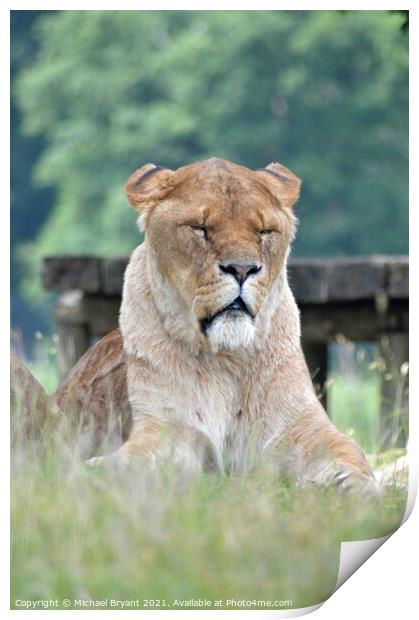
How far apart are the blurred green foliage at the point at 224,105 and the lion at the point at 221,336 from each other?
32cm

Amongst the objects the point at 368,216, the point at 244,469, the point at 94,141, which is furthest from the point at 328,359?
the point at 244,469

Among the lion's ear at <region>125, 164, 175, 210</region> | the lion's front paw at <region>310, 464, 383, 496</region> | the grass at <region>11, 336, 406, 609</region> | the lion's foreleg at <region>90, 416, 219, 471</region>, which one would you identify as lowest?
the grass at <region>11, 336, 406, 609</region>

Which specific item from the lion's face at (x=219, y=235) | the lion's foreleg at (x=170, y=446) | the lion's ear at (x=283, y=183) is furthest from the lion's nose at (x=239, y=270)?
the lion's foreleg at (x=170, y=446)

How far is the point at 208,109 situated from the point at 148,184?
1.30 feet

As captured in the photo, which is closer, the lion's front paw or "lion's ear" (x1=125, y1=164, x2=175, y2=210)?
the lion's front paw

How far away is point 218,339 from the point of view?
2.79 meters

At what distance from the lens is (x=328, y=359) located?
5469 mm

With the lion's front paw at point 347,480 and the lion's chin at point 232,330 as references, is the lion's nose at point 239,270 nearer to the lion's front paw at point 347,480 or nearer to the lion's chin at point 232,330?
the lion's chin at point 232,330

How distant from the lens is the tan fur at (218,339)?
2.77m

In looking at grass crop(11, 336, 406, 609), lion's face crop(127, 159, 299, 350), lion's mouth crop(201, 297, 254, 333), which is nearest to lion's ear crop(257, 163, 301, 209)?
lion's face crop(127, 159, 299, 350)

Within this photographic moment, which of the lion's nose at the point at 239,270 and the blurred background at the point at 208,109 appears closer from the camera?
the lion's nose at the point at 239,270

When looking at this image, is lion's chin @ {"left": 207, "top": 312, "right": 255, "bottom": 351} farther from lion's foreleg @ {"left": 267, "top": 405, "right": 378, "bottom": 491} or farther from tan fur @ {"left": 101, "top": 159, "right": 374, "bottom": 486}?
lion's foreleg @ {"left": 267, "top": 405, "right": 378, "bottom": 491}

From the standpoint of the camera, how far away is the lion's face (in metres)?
2.72

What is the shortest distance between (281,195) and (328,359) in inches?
103
